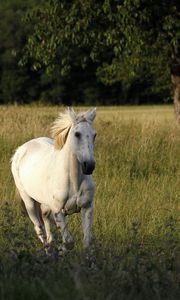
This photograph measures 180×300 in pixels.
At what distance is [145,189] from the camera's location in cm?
1062

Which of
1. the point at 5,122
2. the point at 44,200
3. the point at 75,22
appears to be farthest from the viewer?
the point at 75,22

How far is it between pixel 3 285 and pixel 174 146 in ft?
31.4

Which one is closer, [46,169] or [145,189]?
[46,169]

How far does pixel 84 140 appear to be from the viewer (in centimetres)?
677

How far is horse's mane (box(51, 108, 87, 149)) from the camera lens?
7.07 metres

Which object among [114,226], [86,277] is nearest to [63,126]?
[114,226]

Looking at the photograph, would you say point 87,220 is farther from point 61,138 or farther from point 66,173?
point 61,138

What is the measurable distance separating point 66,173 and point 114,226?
1.39 meters

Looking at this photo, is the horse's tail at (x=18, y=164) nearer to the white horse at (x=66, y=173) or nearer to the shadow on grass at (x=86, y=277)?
the white horse at (x=66, y=173)

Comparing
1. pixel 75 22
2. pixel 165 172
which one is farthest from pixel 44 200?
pixel 75 22

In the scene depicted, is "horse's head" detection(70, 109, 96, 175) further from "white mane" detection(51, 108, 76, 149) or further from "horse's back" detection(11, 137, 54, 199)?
"horse's back" detection(11, 137, 54, 199)

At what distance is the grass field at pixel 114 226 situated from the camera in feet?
16.1

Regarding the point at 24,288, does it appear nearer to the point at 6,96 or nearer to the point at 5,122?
the point at 5,122

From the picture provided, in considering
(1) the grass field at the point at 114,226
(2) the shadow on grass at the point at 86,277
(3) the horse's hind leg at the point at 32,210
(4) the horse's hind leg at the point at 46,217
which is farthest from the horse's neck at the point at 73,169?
(2) the shadow on grass at the point at 86,277
